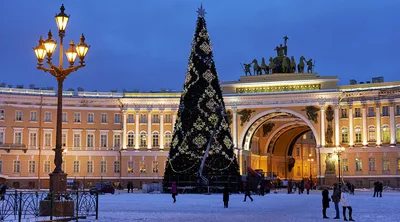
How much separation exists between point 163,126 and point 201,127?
27.5 meters

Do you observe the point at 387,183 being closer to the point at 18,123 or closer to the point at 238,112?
the point at 238,112

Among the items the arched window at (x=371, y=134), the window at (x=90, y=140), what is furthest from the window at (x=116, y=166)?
the arched window at (x=371, y=134)

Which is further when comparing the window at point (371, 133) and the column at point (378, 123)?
the window at point (371, 133)

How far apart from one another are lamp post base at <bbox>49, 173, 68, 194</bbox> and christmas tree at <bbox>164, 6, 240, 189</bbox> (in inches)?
1021

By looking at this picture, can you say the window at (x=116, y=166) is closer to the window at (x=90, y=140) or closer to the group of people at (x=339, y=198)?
the window at (x=90, y=140)

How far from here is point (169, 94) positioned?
243 ft

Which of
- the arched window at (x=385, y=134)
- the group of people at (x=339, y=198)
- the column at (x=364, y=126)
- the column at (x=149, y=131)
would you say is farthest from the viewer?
the column at (x=149, y=131)

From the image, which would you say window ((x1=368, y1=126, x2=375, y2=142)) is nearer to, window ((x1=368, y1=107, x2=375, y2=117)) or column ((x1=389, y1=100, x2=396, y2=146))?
window ((x1=368, y1=107, x2=375, y2=117))

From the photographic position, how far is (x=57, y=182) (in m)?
20.5

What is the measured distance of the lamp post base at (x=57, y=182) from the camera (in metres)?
20.4

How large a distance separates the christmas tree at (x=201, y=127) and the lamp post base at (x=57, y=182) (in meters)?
25.9

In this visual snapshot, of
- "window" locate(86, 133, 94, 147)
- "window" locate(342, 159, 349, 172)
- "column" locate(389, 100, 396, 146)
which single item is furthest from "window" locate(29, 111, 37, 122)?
"column" locate(389, 100, 396, 146)

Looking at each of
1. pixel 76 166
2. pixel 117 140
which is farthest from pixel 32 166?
pixel 117 140

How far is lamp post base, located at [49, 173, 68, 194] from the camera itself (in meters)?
20.4
